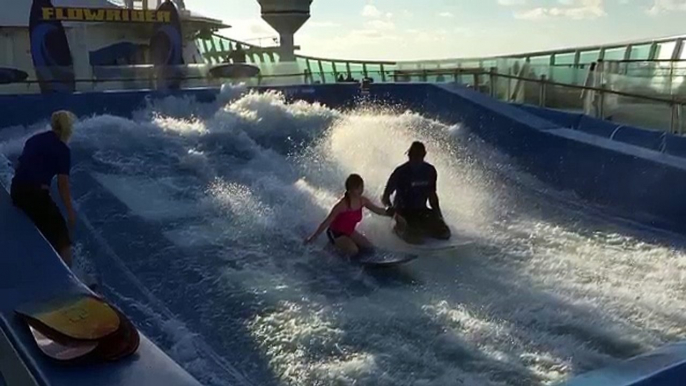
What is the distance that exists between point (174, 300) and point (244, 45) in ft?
70.5

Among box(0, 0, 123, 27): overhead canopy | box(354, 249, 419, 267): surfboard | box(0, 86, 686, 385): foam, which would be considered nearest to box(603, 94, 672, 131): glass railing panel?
box(0, 86, 686, 385): foam

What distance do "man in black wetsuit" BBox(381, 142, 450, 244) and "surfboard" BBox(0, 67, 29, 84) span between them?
7302mm

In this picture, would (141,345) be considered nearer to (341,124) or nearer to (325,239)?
(325,239)

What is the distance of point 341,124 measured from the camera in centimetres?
1268

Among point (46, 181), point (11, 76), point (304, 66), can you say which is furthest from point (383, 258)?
point (304, 66)

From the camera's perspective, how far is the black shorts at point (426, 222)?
7926 millimetres

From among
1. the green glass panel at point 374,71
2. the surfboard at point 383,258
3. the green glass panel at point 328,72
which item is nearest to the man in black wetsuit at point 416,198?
the surfboard at point 383,258

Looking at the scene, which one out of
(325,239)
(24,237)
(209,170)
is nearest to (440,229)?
(325,239)

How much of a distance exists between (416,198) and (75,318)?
15.6ft

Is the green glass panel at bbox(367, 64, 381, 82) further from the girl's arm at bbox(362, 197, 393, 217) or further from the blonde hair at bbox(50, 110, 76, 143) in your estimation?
the blonde hair at bbox(50, 110, 76, 143)

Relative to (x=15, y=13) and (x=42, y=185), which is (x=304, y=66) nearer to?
(x=15, y=13)

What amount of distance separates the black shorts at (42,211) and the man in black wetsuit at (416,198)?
345cm

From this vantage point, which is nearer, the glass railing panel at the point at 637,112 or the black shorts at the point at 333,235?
the black shorts at the point at 333,235

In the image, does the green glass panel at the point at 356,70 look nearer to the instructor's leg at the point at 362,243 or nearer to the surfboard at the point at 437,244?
the surfboard at the point at 437,244
